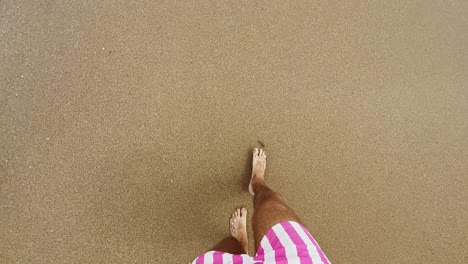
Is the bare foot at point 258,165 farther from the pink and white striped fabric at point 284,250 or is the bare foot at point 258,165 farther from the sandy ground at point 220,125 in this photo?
the pink and white striped fabric at point 284,250

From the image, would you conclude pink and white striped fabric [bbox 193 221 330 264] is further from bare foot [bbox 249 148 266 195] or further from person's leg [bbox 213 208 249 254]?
bare foot [bbox 249 148 266 195]

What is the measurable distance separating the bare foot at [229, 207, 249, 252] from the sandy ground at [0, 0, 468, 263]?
4 cm

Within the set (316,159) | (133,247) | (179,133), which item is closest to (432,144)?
(316,159)

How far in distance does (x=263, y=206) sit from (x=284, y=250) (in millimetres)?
304

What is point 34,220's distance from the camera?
1419 mm

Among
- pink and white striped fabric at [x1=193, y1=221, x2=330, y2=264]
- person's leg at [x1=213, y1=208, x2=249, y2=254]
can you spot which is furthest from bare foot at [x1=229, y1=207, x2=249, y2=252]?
pink and white striped fabric at [x1=193, y1=221, x2=330, y2=264]

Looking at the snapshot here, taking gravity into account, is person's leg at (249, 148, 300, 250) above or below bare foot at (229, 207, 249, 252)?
above

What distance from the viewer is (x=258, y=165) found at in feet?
5.21

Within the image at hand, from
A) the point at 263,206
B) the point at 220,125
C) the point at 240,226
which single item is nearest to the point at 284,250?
the point at 263,206

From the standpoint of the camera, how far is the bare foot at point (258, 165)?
5.18 feet

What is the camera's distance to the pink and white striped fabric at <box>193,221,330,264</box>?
102cm

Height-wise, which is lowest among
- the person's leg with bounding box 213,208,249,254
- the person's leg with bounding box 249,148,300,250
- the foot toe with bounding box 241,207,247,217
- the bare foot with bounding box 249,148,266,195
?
the person's leg with bounding box 213,208,249,254

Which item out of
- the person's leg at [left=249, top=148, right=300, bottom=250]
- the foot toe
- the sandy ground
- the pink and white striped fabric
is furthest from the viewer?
the foot toe

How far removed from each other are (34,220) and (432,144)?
5.97ft
